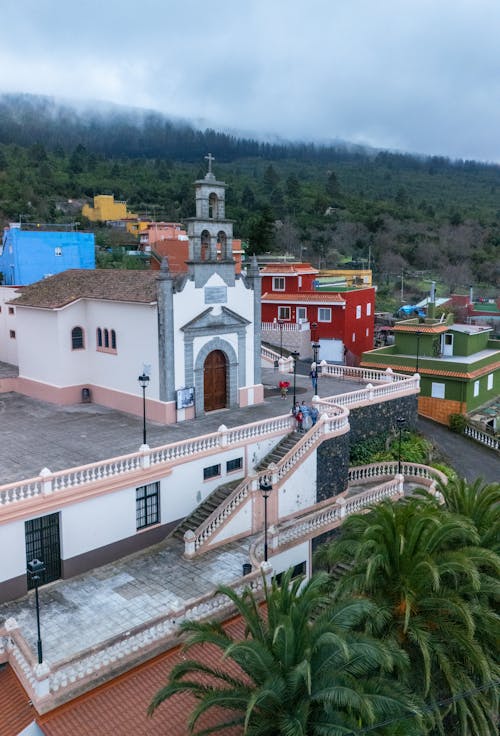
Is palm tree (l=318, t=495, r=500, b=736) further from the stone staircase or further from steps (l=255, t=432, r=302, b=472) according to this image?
steps (l=255, t=432, r=302, b=472)

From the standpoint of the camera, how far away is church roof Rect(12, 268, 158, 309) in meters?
26.4

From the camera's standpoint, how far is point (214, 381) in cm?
2739

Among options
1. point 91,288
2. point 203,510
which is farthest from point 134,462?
point 91,288

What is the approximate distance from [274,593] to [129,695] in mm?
4482

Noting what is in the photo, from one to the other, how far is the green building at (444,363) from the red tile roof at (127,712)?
26791mm

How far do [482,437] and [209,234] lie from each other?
2026 centimetres

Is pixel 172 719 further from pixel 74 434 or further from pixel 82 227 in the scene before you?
pixel 82 227

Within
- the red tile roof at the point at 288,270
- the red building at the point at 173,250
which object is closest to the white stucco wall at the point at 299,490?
the red building at the point at 173,250

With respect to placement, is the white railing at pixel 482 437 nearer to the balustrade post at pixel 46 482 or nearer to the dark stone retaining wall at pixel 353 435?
the dark stone retaining wall at pixel 353 435

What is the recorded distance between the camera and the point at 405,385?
30.5 metres

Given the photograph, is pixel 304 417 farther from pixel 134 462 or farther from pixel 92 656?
pixel 92 656

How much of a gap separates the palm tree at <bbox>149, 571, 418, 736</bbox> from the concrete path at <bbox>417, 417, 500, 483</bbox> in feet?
68.8

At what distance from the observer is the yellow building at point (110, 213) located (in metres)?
89.5

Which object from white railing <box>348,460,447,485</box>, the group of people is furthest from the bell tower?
white railing <box>348,460,447,485</box>
